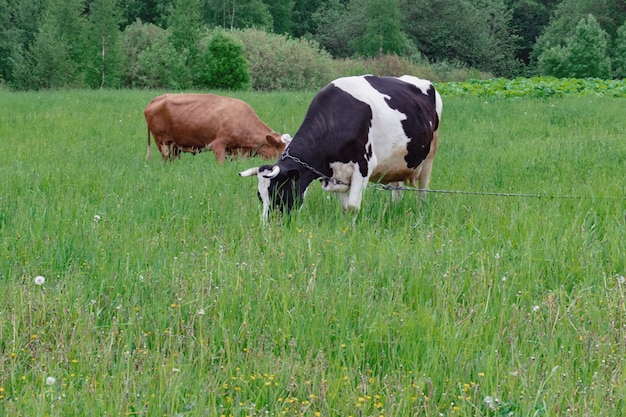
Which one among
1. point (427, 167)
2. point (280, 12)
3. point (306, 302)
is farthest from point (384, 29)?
point (306, 302)

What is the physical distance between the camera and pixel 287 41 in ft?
132

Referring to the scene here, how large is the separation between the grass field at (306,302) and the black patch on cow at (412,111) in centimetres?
58

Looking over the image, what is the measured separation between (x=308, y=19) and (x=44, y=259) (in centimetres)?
6915

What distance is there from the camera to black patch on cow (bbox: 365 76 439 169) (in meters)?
7.12

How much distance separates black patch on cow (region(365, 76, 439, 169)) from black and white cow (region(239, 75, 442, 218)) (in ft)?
0.03

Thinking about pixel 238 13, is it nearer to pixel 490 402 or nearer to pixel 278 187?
pixel 278 187

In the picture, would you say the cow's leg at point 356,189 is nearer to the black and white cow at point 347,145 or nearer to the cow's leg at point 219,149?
the black and white cow at point 347,145

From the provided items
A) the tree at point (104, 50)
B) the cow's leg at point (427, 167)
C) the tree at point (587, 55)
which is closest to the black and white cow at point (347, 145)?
the cow's leg at point (427, 167)

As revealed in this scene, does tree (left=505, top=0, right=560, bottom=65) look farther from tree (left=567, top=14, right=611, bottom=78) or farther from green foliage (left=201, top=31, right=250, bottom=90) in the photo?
green foliage (left=201, top=31, right=250, bottom=90)

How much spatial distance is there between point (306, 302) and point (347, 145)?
9.17ft

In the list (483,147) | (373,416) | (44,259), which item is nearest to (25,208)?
(44,259)

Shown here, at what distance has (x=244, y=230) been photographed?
225 inches

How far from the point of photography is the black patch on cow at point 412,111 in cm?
712

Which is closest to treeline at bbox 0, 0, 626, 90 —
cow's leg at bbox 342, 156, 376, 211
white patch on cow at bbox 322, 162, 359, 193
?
white patch on cow at bbox 322, 162, 359, 193
